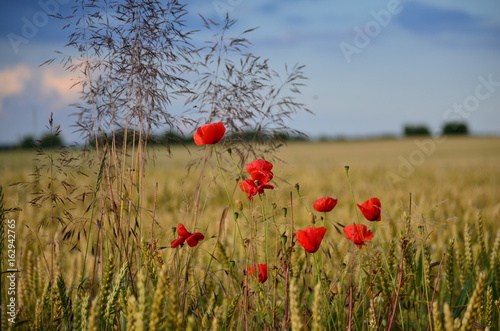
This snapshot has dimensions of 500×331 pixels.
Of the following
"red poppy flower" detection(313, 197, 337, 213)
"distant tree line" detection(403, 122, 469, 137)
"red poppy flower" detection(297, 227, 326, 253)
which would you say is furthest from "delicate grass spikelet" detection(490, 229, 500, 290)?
"distant tree line" detection(403, 122, 469, 137)

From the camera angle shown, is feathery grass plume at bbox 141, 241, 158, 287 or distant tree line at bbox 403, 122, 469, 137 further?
distant tree line at bbox 403, 122, 469, 137

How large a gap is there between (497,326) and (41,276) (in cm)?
229

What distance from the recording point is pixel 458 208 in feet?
20.3

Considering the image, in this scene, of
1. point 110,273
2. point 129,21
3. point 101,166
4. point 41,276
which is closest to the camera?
point 110,273

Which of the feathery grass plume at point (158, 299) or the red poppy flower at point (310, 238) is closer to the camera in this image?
the feathery grass plume at point (158, 299)

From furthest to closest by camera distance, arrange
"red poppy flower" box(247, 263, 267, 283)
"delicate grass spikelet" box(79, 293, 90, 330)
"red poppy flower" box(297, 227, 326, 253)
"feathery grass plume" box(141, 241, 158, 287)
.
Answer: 1. "red poppy flower" box(247, 263, 267, 283)
2. "feathery grass plume" box(141, 241, 158, 287)
3. "red poppy flower" box(297, 227, 326, 253)
4. "delicate grass spikelet" box(79, 293, 90, 330)

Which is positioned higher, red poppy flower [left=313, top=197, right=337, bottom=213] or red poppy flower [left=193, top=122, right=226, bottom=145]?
red poppy flower [left=193, top=122, right=226, bottom=145]

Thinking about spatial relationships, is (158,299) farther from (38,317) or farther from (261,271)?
(38,317)

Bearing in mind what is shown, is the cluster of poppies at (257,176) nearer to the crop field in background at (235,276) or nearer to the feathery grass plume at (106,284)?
the crop field in background at (235,276)

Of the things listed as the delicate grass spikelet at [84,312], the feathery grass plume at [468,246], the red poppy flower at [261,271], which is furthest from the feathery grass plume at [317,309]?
the feathery grass plume at [468,246]

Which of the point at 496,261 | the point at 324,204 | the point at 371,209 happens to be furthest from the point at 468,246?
the point at 324,204

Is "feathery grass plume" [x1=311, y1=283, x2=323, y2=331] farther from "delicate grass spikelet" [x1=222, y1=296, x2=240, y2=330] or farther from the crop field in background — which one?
"delicate grass spikelet" [x1=222, y1=296, x2=240, y2=330]

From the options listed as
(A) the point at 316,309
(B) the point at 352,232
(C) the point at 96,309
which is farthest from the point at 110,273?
(B) the point at 352,232

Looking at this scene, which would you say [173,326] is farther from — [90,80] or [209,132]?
[90,80]
